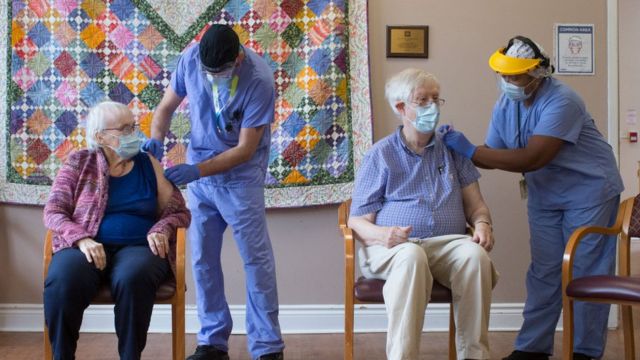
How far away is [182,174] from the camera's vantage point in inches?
95.3

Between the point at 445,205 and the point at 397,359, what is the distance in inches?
24.2

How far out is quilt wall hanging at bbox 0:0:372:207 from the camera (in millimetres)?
3201

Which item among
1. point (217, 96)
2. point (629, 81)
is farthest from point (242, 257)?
A: point (629, 81)

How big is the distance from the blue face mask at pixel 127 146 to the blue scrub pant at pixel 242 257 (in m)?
0.33

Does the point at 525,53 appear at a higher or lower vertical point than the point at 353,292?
higher

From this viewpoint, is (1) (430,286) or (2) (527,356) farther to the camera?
(2) (527,356)

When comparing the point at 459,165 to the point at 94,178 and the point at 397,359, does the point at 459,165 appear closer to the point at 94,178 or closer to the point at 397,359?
the point at 397,359

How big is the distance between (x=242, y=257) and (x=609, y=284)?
4.45 ft

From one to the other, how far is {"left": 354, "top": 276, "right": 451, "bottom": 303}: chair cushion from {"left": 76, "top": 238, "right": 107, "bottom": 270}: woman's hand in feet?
2.87

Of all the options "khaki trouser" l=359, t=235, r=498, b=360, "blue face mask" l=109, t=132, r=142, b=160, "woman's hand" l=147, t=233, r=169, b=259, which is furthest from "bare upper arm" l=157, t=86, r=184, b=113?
"khaki trouser" l=359, t=235, r=498, b=360

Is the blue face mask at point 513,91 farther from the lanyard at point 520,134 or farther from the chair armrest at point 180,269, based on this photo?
the chair armrest at point 180,269

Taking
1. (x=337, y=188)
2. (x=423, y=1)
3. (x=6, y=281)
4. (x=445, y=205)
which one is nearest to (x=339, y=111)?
(x=337, y=188)

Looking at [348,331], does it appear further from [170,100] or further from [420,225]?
[170,100]

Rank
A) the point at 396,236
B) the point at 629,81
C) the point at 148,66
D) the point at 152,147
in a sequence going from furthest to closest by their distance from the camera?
the point at 629,81 → the point at 148,66 → the point at 152,147 → the point at 396,236
